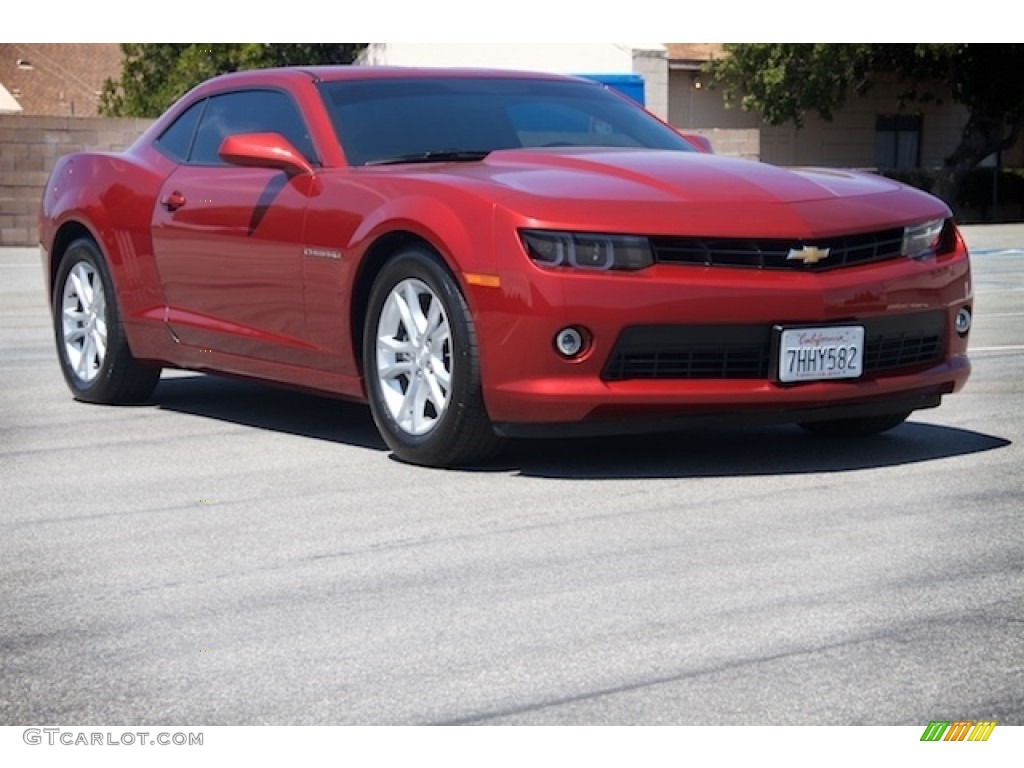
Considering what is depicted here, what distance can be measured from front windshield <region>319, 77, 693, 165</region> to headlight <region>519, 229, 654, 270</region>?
116 cm

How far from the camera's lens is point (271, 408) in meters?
8.88

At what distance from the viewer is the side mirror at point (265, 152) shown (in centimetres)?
753

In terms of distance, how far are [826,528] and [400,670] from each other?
1883mm

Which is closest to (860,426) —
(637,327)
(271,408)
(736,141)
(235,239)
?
(637,327)

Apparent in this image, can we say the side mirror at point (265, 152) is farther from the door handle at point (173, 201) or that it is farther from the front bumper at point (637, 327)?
the front bumper at point (637, 327)

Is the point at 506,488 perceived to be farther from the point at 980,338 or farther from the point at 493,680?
the point at 980,338

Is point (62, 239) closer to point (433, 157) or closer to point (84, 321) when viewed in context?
point (84, 321)

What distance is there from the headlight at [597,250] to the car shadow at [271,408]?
4.45 feet

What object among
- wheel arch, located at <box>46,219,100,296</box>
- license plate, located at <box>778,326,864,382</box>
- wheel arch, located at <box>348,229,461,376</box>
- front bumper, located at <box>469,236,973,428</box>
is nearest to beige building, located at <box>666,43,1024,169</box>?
wheel arch, located at <box>46,219,100,296</box>

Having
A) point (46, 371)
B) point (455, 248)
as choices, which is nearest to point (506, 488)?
point (455, 248)

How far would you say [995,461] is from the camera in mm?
A: 6891

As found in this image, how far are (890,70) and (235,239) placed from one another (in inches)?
1429
